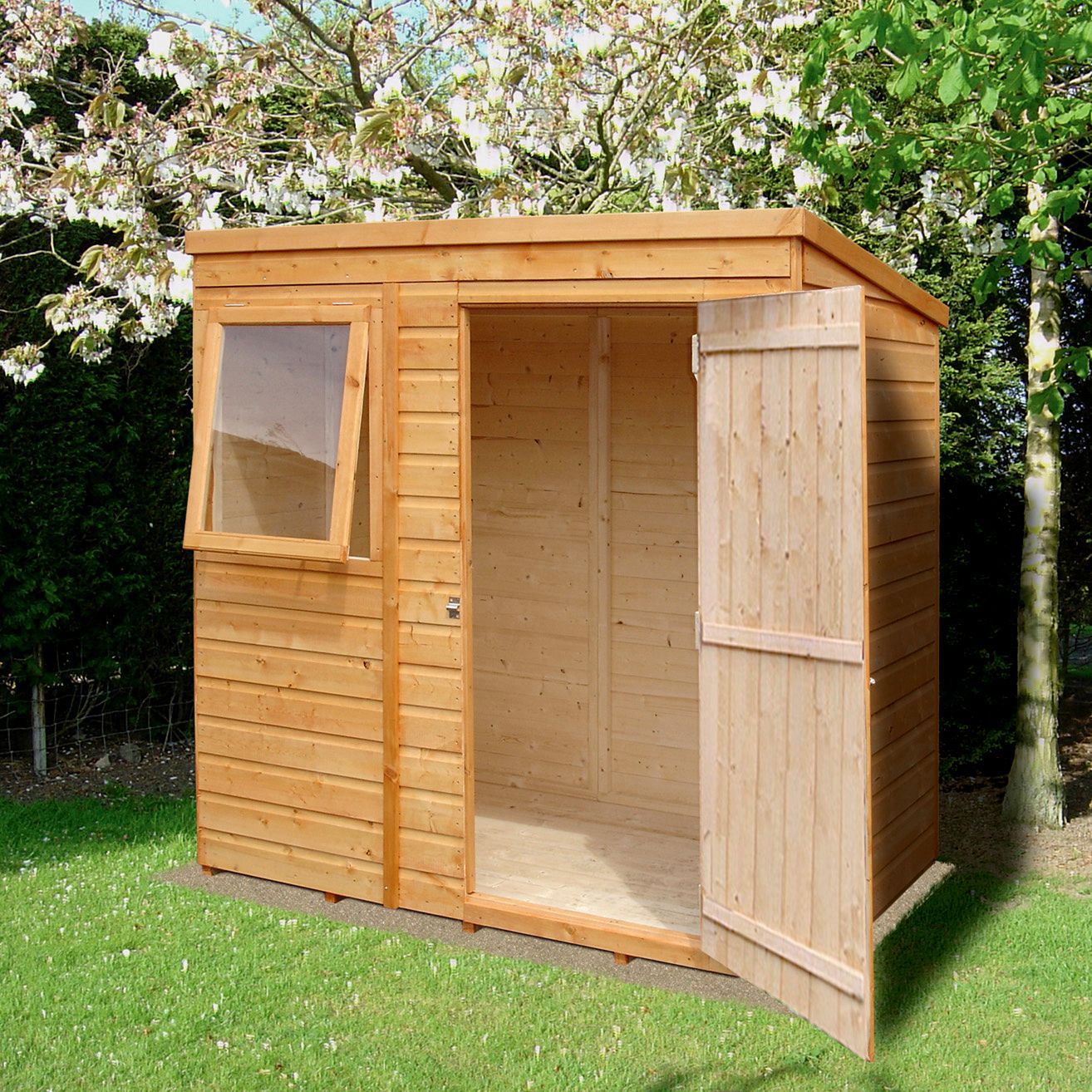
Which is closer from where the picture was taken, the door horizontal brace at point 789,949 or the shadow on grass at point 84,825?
the door horizontal brace at point 789,949

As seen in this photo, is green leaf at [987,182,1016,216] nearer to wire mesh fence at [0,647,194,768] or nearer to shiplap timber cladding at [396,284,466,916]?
shiplap timber cladding at [396,284,466,916]

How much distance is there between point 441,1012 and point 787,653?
1615 millimetres

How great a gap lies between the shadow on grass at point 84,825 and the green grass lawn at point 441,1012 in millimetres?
723

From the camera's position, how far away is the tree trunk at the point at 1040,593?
22.1 feet

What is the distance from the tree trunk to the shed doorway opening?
5.54 feet

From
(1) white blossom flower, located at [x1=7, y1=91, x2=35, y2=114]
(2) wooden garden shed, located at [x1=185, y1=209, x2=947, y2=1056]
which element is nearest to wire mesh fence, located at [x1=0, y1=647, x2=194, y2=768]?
(2) wooden garden shed, located at [x1=185, y1=209, x2=947, y2=1056]

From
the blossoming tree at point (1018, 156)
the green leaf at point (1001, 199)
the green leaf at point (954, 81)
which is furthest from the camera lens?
the green leaf at point (1001, 199)

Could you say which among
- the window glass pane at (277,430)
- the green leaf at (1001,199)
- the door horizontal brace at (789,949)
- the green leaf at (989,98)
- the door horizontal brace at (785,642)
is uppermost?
the green leaf at (989,98)

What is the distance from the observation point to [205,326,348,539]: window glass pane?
5285mm

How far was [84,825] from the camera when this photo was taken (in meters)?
6.79

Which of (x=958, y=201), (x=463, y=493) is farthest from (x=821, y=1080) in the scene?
(x=958, y=201)

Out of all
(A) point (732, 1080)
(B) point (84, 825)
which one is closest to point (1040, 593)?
(A) point (732, 1080)

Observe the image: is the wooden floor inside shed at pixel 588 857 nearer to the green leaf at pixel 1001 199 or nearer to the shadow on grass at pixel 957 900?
the shadow on grass at pixel 957 900

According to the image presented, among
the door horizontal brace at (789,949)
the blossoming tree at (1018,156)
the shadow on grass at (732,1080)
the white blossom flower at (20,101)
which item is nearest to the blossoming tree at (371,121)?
the white blossom flower at (20,101)
